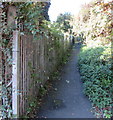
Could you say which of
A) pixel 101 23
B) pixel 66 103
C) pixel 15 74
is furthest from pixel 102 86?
pixel 101 23

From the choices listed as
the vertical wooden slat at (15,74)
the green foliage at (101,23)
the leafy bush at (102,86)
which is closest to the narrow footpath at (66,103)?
the leafy bush at (102,86)

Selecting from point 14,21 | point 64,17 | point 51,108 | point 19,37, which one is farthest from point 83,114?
point 64,17

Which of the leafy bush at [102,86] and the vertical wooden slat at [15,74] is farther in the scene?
the leafy bush at [102,86]

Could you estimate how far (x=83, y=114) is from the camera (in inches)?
123

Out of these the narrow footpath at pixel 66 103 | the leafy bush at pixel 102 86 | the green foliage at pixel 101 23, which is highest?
the green foliage at pixel 101 23

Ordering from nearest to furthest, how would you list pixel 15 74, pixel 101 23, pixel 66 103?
pixel 15 74 → pixel 66 103 → pixel 101 23

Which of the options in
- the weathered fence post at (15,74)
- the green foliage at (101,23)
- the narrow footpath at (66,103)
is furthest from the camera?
the green foliage at (101,23)

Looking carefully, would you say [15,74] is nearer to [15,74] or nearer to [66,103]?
[15,74]

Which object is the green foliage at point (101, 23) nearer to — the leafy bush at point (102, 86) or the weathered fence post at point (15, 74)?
the leafy bush at point (102, 86)

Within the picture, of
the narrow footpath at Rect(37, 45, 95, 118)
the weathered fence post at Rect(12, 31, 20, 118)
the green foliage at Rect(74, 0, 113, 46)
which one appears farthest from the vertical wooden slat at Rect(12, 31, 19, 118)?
the green foliage at Rect(74, 0, 113, 46)

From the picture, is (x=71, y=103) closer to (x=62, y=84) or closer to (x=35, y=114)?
(x=35, y=114)

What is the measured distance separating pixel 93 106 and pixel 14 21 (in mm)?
2959

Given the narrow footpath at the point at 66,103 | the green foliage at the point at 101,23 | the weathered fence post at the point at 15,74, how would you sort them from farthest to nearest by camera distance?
the green foliage at the point at 101,23, the narrow footpath at the point at 66,103, the weathered fence post at the point at 15,74

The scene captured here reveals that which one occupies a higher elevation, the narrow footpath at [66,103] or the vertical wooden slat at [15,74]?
the vertical wooden slat at [15,74]
